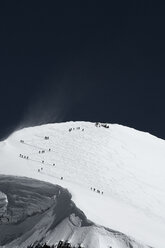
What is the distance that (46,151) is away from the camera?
76688 mm

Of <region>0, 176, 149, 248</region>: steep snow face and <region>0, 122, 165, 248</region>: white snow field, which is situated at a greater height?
<region>0, 122, 165, 248</region>: white snow field

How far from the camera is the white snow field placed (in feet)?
171

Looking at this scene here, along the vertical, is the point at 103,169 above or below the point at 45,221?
above

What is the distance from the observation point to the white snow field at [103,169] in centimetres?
5206

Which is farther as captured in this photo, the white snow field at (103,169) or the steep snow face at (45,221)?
the white snow field at (103,169)

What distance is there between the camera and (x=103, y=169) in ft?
234

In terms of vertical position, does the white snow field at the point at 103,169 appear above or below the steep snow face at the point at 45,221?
above

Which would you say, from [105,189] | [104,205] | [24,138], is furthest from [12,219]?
[24,138]

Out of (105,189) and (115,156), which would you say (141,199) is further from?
(115,156)

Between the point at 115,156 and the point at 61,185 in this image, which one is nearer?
the point at 61,185

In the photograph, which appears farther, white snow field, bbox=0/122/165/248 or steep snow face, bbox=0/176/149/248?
white snow field, bbox=0/122/165/248

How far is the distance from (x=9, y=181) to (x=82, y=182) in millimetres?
9674

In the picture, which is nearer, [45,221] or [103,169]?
[45,221]

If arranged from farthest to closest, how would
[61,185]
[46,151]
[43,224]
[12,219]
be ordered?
[46,151] → [61,185] → [12,219] → [43,224]
